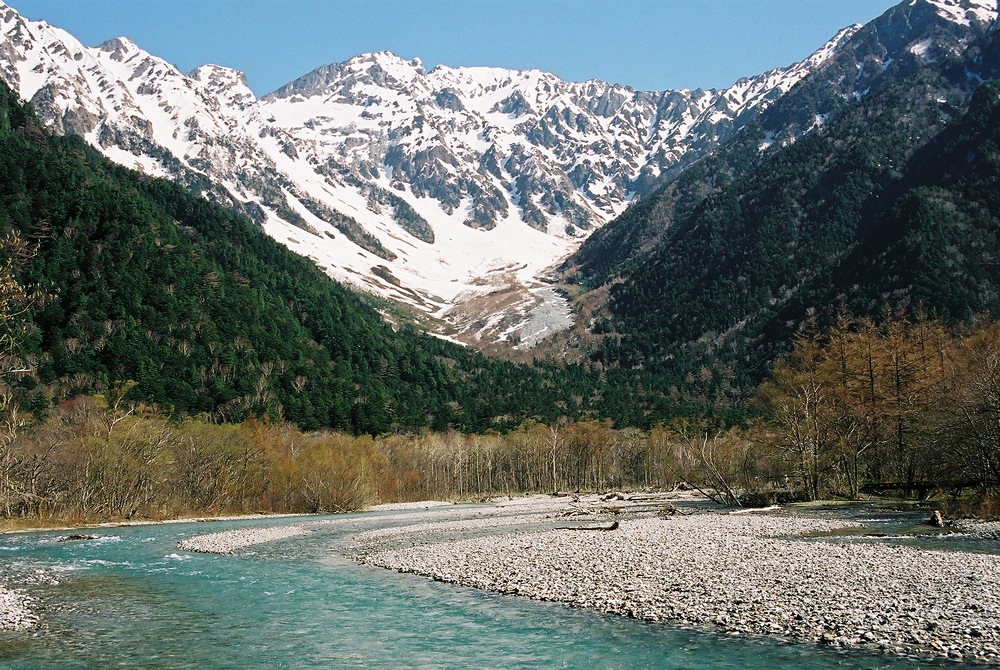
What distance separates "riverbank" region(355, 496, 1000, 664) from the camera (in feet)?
67.7

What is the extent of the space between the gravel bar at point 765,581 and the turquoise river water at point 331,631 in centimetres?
140

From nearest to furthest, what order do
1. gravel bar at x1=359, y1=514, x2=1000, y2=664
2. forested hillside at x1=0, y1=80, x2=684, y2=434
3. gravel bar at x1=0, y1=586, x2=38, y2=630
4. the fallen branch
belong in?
1. gravel bar at x1=359, y1=514, x2=1000, y2=664
2. gravel bar at x1=0, y1=586, x2=38, y2=630
3. the fallen branch
4. forested hillside at x1=0, y1=80, x2=684, y2=434

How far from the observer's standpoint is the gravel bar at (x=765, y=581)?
20.6 metres

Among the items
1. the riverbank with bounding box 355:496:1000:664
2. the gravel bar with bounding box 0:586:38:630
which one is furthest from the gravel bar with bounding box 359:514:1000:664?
the gravel bar with bounding box 0:586:38:630

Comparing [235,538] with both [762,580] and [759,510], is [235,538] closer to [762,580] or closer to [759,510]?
[759,510]

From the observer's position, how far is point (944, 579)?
2636 centimetres

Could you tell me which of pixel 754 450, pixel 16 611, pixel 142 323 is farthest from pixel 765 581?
pixel 142 323

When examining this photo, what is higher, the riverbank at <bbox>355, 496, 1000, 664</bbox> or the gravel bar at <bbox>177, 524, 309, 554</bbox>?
the riverbank at <bbox>355, 496, 1000, 664</bbox>

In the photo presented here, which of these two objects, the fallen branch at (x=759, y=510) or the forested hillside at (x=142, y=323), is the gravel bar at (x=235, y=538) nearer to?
the fallen branch at (x=759, y=510)

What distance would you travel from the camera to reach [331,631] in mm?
24891

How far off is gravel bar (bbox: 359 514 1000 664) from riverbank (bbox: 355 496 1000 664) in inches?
2.1

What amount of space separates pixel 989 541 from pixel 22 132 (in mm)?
227752

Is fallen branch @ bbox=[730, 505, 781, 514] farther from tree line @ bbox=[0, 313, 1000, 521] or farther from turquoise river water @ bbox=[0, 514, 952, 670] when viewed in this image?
turquoise river water @ bbox=[0, 514, 952, 670]

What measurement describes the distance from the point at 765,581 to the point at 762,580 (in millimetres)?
225
